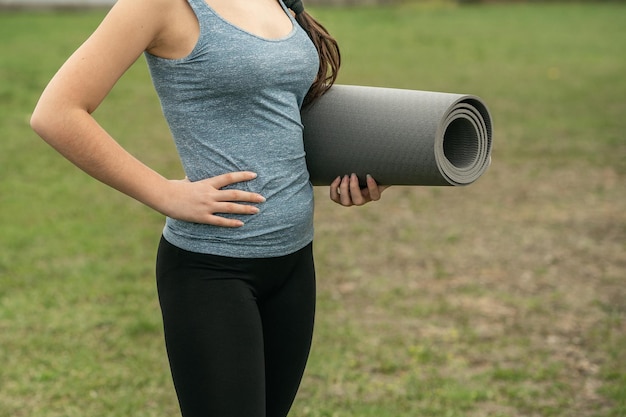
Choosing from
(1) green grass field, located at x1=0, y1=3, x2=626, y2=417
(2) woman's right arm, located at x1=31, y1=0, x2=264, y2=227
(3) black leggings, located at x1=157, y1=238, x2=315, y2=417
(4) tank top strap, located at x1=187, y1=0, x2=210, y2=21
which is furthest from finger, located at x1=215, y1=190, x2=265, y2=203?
(1) green grass field, located at x1=0, y1=3, x2=626, y2=417

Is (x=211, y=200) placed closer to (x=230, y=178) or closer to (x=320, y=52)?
(x=230, y=178)

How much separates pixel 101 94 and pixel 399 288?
4112 millimetres

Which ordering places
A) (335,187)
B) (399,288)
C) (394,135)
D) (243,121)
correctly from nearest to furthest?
(243,121), (394,135), (335,187), (399,288)

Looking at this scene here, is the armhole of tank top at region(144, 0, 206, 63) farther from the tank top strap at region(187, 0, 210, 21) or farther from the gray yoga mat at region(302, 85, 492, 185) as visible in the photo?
the gray yoga mat at region(302, 85, 492, 185)

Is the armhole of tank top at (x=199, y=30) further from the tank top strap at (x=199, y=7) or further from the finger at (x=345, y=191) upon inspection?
the finger at (x=345, y=191)

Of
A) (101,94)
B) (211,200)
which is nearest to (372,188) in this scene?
(211,200)

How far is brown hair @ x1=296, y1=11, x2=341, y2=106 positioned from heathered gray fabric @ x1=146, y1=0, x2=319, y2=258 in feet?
0.41

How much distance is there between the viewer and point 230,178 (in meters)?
2.12

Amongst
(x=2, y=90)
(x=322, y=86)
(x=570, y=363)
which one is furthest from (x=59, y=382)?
(x=2, y=90)

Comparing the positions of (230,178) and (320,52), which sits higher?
(320,52)

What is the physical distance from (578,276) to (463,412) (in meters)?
2.17

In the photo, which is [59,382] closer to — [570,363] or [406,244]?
[570,363]

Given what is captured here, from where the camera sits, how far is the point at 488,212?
7871 millimetres

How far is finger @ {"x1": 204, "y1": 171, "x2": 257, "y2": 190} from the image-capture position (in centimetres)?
212
